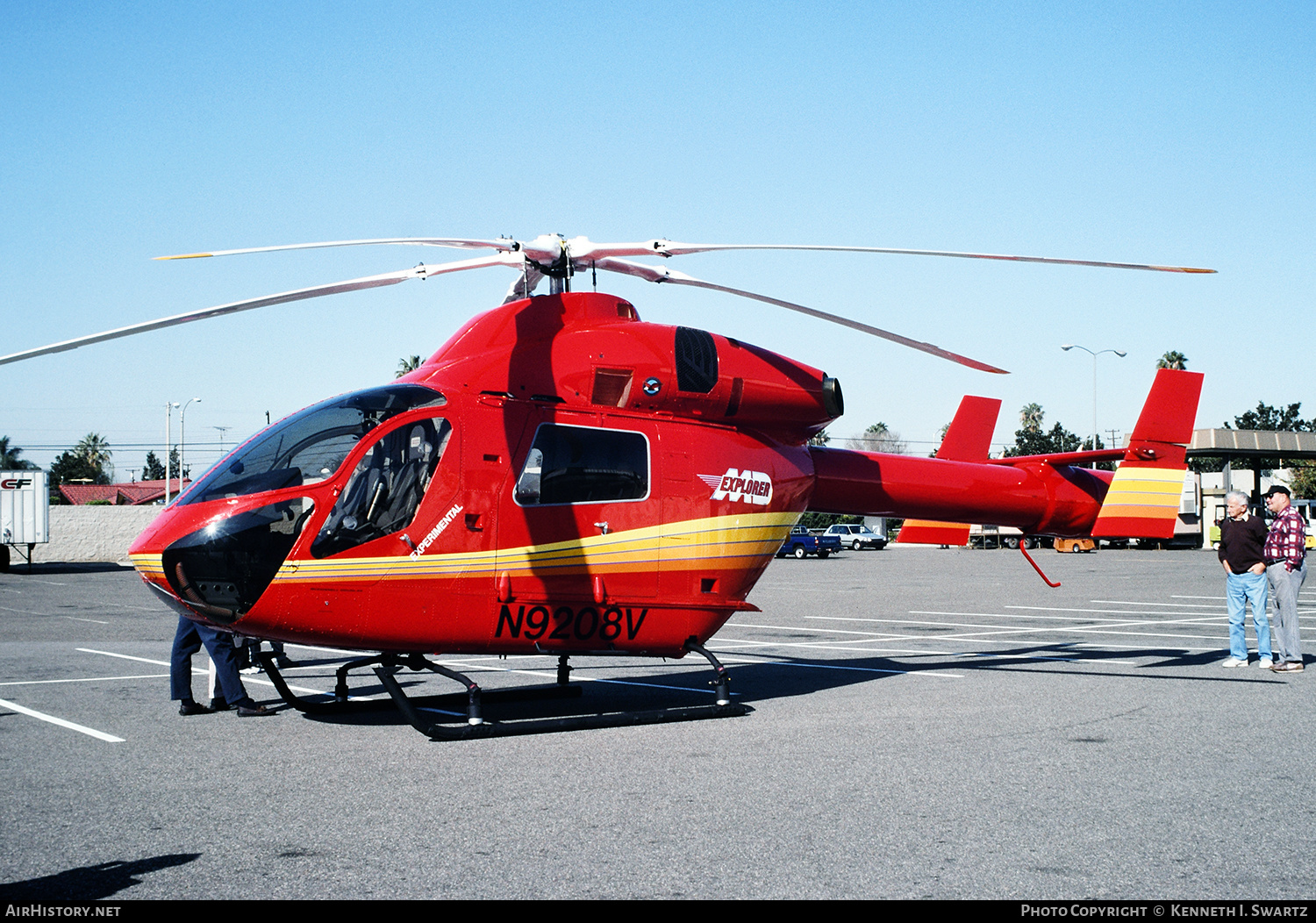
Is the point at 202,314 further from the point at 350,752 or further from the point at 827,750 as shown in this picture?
the point at 827,750

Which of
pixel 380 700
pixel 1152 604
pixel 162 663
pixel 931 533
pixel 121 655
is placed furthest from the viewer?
pixel 1152 604

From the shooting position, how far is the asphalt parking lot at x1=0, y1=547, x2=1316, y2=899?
4.71 metres

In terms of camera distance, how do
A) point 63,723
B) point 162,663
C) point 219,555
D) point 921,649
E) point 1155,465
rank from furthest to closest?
point 921,649, point 162,663, point 1155,465, point 63,723, point 219,555

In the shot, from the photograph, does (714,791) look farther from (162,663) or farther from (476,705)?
(162,663)

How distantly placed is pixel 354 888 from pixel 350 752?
3136 mm

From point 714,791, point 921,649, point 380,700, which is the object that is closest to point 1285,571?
point 921,649

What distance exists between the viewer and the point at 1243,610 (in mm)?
12039

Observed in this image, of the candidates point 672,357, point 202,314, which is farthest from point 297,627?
point 672,357

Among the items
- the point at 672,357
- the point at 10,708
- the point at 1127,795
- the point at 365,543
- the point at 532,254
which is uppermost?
the point at 532,254

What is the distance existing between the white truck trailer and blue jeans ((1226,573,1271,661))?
38.3 metres

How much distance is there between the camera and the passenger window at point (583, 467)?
28.6 feet

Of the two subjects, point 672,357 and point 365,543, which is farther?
point 672,357

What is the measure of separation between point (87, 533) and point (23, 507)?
10351 millimetres
